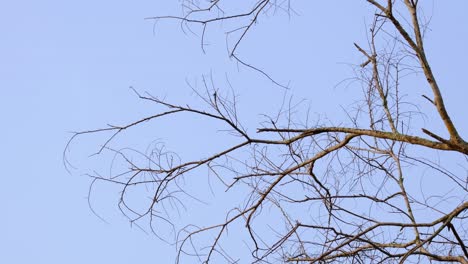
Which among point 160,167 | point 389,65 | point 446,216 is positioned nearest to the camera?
point 446,216

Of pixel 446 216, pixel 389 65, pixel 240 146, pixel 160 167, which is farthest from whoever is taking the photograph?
pixel 389 65

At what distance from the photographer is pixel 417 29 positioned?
280 centimetres

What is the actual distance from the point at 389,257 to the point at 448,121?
1.73ft

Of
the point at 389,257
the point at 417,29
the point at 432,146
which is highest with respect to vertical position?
the point at 417,29

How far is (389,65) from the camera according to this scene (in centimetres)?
319

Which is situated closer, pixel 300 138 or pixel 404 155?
pixel 300 138

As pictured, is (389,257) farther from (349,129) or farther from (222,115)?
(222,115)

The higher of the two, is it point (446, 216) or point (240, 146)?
point (240, 146)

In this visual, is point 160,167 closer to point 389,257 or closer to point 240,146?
point 240,146

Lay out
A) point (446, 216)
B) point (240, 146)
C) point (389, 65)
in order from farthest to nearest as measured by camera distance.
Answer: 1. point (389, 65)
2. point (240, 146)
3. point (446, 216)

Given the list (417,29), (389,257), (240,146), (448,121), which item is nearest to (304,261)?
(389,257)

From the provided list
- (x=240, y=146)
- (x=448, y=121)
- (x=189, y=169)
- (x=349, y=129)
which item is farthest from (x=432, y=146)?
(x=189, y=169)

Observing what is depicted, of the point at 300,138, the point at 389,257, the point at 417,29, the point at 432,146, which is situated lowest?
the point at 389,257

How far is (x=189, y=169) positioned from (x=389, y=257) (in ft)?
2.59
